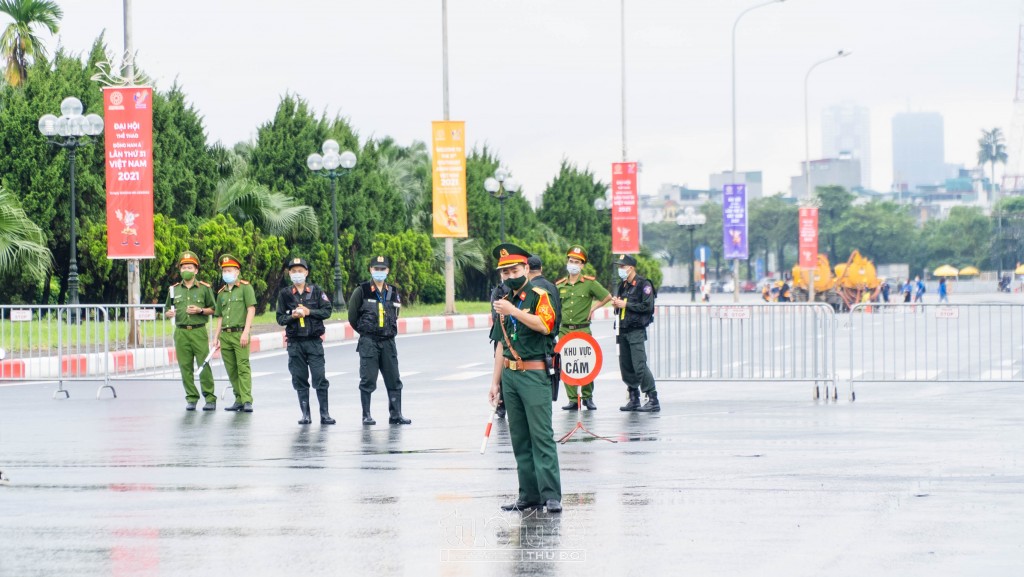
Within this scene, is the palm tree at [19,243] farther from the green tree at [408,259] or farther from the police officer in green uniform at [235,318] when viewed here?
the green tree at [408,259]

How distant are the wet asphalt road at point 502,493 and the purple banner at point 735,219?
36940mm

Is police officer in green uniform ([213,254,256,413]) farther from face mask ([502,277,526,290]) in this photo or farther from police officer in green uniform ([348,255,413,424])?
face mask ([502,277,526,290])

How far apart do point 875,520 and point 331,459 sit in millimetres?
4963

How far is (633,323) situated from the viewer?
15773mm

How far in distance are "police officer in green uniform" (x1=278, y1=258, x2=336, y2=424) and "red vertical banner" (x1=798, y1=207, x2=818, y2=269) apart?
149 ft

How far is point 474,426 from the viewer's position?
1469cm

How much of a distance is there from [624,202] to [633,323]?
110 ft

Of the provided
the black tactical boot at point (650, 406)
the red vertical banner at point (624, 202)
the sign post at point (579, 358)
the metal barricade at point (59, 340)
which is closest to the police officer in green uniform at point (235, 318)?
the metal barricade at point (59, 340)

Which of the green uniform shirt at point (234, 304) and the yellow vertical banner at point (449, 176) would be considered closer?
the green uniform shirt at point (234, 304)

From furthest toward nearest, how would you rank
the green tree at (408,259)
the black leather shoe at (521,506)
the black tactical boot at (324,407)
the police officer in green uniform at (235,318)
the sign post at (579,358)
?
1. the green tree at (408,259)
2. the police officer in green uniform at (235,318)
3. the black tactical boot at (324,407)
4. the sign post at (579,358)
5. the black leather shoe at (521,506)

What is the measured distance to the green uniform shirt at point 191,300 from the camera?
53.9 feet

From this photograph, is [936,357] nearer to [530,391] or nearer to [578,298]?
[578,298]

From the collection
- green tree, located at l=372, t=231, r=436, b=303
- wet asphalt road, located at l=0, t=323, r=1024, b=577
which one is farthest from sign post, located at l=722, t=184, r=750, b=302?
wet asphalt road, located at l=0, t=323, r=1024, b=577

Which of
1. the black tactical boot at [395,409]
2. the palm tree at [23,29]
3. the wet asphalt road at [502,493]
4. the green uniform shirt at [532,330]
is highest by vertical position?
the palm tree at [23,29]
